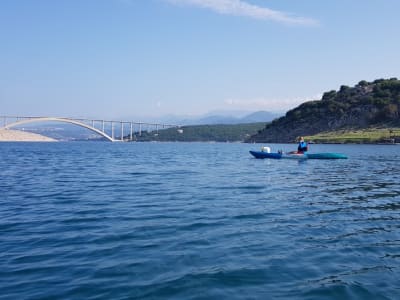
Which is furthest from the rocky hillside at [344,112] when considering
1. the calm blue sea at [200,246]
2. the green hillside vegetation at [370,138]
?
the calm blue sea at [200,246]

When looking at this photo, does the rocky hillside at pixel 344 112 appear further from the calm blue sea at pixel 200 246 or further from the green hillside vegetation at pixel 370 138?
the calm blue sea at pixel 200 246

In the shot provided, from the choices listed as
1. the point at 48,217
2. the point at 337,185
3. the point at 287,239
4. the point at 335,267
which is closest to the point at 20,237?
the point at 48,217

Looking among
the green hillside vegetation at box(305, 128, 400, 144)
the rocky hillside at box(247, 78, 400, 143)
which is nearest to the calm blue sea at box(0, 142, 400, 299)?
the green hillside vegetation at box(305, 128, 400, 144)

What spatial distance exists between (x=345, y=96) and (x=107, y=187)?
156872mm

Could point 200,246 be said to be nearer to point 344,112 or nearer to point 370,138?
point 370,138

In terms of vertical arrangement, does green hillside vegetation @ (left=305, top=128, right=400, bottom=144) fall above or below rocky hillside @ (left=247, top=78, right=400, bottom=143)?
below

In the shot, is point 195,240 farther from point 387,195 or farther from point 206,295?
point 387,195

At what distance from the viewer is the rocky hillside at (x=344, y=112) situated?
136875 millimetres

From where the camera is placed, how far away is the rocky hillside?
5389 inches

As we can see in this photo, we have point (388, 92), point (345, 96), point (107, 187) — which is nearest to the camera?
point (107, 187)

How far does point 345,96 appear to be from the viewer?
6491 inches

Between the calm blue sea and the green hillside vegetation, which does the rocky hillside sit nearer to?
the green hillside vegetation

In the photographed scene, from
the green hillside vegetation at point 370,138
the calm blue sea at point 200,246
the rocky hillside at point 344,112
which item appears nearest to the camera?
the calm blue sea at point 200,246

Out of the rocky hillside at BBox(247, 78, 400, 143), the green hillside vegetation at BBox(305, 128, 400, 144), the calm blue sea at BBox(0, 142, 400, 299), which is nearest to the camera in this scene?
the calm blue sea at BBox(0, 142, 400, 299)
